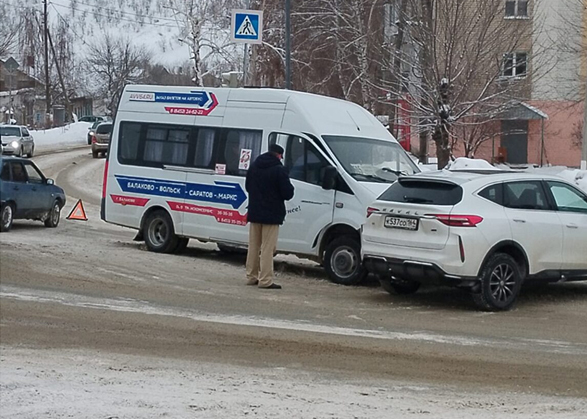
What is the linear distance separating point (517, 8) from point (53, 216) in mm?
16599

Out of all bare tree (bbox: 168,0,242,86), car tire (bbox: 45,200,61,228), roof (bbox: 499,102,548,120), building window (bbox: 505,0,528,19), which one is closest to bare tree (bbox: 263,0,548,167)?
building window (bbox: 505,0,528,19)

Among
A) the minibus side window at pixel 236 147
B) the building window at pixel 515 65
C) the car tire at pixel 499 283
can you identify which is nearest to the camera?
the car tire at pixel 499 283

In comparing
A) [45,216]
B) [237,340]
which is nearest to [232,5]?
[45,216]

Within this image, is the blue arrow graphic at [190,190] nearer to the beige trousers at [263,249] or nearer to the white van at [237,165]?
the white van at [237,165]

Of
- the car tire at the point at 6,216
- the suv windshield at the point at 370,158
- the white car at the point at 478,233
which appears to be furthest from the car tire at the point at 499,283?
the car tire at the point at 6,216

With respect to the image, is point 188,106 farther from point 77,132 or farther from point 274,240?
point 77,132

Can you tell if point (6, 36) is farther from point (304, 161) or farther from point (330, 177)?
point (330, 177)

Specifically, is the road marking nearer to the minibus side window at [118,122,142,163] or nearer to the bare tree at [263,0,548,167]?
the minibus side window at [118,122,142,163]

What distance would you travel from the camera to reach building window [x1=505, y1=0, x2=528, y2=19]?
29188mm

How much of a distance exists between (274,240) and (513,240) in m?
3.17

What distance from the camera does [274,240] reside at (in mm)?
12859

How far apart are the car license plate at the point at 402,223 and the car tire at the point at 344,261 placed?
67.5 inches

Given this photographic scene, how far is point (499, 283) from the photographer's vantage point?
37.2 feet

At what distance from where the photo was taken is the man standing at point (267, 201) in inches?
500
